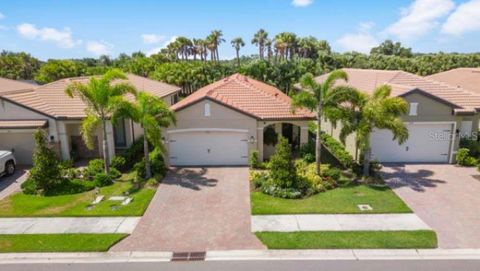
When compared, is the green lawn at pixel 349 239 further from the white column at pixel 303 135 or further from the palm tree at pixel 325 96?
the white column at pixel 303 135

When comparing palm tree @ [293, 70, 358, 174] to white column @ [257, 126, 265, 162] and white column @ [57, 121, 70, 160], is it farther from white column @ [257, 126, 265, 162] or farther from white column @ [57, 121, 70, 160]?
white column @ [57, 121, 70, 160]

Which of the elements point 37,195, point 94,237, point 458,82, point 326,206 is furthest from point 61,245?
point 458,82

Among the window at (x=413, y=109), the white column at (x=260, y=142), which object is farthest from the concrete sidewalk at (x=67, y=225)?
the window at (x=413, y=109)

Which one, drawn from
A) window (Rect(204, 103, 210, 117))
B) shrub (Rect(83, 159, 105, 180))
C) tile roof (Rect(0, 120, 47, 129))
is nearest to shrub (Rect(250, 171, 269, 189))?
window (Rect(204, 103, 210, 117))

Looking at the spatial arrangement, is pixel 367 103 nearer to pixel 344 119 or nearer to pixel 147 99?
pixel 344 119

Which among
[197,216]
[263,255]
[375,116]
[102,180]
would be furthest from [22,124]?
[375,116]

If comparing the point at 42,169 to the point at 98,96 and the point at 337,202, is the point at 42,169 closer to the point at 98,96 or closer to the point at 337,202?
the point at 98,96
